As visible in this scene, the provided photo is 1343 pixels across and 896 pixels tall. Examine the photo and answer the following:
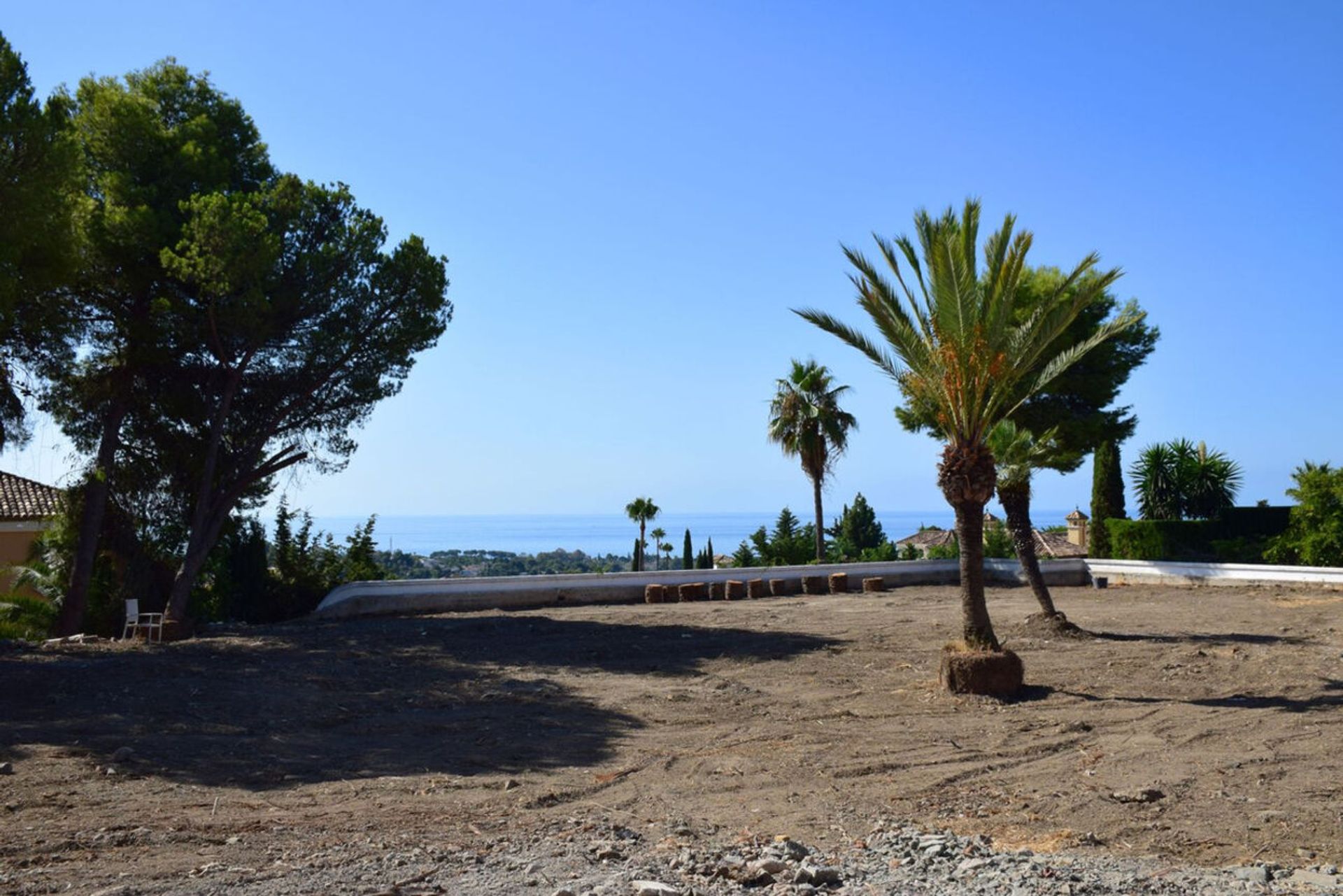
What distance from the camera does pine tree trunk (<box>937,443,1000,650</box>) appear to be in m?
12.4

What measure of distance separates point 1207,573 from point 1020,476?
1072cm

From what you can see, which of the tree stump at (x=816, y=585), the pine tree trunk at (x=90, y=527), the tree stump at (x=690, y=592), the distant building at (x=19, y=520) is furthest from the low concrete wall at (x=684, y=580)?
the distant building at (x=19, y=520)

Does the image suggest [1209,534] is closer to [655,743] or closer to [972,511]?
[972,511]

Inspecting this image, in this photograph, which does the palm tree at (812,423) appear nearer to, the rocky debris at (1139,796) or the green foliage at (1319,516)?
the green foliage at (1319,516)

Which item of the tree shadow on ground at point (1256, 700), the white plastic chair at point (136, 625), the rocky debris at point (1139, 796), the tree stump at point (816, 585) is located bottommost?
the rocky debris at point (1139, 796)

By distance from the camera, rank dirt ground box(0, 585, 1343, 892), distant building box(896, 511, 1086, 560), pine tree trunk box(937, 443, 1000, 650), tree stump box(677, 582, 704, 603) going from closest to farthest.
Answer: dirt ground box(0, 585, 1343, 892), pine tree trunk box(937, 443, 1000, 650), tree stump box(677, 582, 704, 603), distant building box(896, 511, 1086, 560)

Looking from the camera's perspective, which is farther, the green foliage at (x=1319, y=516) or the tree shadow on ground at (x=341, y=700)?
the green foliage at (x=1319, y=516)

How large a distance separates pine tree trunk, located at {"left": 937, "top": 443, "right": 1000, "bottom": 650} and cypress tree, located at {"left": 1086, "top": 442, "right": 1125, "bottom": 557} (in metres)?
18.7

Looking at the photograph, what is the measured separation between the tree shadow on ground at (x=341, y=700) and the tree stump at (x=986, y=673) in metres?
3.62

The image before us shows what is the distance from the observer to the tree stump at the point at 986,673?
12047 mm

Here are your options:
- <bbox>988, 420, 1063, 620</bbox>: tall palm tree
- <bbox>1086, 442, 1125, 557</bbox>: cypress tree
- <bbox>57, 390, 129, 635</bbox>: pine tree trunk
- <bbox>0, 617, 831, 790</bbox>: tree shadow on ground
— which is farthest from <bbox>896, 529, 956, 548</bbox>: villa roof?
<bbox>57, 390, 129, 635</bbox>: pine tree trunk

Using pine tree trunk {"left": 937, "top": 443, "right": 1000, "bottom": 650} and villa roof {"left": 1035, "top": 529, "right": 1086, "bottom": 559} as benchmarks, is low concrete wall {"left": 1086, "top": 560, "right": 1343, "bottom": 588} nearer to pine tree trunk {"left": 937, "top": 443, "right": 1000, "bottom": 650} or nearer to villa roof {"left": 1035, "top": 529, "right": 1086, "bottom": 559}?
villa roof {"left": 1035, "top": 529, "right": 1086, "bottom": 559}

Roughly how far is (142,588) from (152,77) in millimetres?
9895

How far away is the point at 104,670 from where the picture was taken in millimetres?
13055
